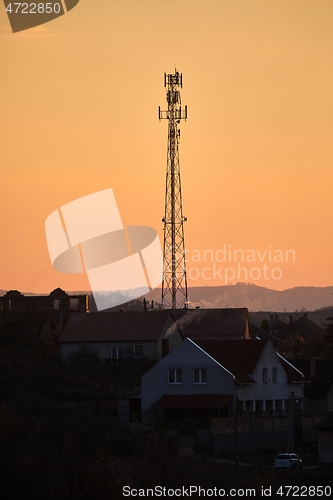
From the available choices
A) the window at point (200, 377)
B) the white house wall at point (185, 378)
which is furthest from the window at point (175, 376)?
the window at point (200, 377)

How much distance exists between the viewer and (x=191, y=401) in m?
63.2

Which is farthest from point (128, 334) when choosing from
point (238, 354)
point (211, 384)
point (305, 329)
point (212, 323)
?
point (305, 329)

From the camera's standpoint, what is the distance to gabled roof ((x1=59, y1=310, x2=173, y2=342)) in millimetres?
76000

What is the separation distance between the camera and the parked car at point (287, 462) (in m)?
54.1

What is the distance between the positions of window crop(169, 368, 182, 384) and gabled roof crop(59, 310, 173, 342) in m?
10.4

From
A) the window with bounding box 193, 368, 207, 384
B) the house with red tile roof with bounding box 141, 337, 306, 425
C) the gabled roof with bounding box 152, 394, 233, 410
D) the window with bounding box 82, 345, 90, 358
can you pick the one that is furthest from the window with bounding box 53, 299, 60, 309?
the gabled roof with bounding box 152, 394, 233, 410

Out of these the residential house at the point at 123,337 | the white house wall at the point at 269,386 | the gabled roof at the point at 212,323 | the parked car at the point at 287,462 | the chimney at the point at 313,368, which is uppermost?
the gabled roof at the point at 212,323

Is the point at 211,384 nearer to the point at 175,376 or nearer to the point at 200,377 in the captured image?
the point at 200,377

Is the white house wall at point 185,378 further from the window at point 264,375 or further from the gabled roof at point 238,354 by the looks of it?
the window at point 264,375

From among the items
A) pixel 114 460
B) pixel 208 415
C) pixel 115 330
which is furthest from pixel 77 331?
pixel 114 460

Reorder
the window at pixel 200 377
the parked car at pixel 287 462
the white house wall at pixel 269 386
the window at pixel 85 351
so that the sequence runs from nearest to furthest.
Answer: the parked car at pixel 287 462 → the window at pixel 200 377 → the white house wall at pixel 269 386 → the window at pixel 85 351

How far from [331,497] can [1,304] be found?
154 feet

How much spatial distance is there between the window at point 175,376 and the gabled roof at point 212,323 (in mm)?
16164

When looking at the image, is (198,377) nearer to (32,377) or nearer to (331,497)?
(32,377)
